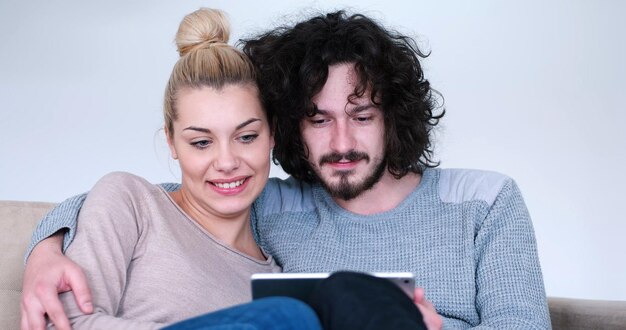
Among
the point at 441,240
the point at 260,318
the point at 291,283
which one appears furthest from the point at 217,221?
the point at 260,318

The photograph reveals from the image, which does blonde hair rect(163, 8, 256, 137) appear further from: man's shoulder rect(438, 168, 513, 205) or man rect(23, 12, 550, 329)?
man's shoulder rect(438, 168, 513, 205)

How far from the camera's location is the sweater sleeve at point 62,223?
2.05 metres

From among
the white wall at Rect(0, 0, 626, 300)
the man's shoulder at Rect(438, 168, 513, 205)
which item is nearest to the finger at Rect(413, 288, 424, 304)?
the man's shoulder at Rect(438, 168, 513, 205)

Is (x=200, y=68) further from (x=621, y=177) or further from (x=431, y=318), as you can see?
(x=621, y=177)

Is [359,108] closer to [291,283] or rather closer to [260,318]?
[291,283]

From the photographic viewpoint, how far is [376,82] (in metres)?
2.52

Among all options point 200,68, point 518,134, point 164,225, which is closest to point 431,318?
point 164,225

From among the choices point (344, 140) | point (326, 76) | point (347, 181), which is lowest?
point (347, 181)

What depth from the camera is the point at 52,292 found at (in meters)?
1.85

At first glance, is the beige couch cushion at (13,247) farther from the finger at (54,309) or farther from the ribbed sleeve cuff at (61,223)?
the finger at (54,309)

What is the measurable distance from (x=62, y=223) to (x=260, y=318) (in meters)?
0.92

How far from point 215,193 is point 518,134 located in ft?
6.06

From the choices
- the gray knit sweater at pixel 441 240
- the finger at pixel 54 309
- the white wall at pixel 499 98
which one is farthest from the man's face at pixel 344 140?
the white wall at pixel 499 98

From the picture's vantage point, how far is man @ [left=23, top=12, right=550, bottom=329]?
229 centimetres
